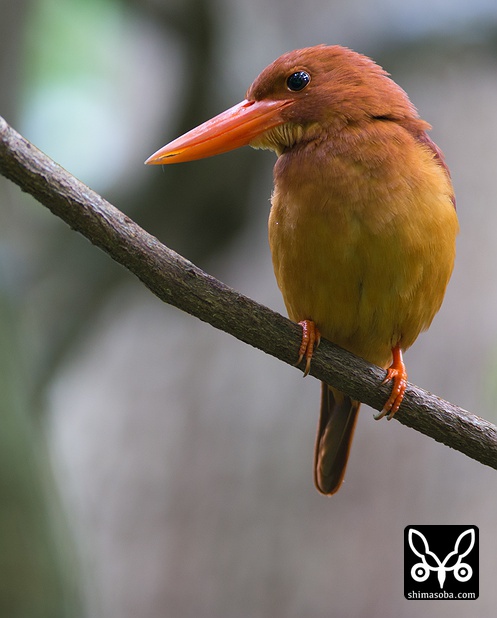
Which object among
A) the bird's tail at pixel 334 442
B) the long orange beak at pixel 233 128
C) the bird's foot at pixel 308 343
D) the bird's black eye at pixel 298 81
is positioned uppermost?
the bird's black eye at pixel 298 81

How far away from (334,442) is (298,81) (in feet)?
4.19

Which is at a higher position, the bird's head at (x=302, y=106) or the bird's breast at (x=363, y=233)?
the bird's head at (x=302, y=106)

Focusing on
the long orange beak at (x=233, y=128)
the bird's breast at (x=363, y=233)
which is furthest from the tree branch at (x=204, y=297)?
the long orange beak at (x=233, y=128)

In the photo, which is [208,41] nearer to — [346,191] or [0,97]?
[0,97]

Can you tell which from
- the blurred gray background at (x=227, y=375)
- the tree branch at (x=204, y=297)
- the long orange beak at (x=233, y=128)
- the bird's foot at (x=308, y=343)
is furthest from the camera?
the blurred gray background at (x=227, y=375)

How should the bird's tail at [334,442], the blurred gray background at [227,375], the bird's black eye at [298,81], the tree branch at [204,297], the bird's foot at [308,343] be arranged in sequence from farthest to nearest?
the blurred gray background at [227,375] → the bird's tail at [334,442] → the bird's black eye at [298,81] → the bird's foot at [308,343] → the tree branch at [204,297]

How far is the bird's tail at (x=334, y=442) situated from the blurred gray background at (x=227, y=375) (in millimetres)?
1280

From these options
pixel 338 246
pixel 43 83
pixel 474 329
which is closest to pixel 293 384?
pixel 474 329

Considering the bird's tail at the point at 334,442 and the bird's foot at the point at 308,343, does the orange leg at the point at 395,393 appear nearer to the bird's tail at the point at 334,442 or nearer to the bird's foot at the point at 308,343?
the bird's foot at the point at 308,343

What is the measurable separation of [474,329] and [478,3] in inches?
64.7

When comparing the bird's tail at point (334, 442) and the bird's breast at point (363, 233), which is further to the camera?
the bird's tail at point (334, 442)

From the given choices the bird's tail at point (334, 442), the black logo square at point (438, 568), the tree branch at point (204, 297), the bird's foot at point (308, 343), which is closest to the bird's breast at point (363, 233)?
the bird's foot at point (308, 343)

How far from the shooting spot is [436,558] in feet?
10.5

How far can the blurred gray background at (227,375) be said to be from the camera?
→ 4230 millimetres
